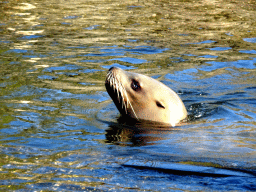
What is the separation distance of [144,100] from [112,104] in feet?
2.95

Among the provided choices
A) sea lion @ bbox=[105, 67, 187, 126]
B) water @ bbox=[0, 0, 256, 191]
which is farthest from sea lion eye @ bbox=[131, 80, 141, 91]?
water @ bbox=[0, 0, 256, 191]

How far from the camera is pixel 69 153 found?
4070mm

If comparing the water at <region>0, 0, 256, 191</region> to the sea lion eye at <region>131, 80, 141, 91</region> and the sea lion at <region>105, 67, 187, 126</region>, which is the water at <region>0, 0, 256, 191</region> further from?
the sea lion eye at <region>131, 80, 141, 91</region>

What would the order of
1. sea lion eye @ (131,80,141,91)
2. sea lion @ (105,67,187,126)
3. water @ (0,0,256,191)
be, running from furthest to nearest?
sea lion eye @ (131,80,141,91) → sea lion @ (105,67,187,126) → water @ (0,0,256,191)

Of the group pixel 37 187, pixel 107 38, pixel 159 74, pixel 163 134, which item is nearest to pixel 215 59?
pixel 159 74

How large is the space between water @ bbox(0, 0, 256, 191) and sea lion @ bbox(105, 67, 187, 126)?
0.80ft

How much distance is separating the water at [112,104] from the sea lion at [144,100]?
24cm

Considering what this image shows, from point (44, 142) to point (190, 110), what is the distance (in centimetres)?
242

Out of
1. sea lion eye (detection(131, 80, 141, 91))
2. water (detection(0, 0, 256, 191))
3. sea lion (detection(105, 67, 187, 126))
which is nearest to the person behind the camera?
water (detection(0, 0, 256, 191))

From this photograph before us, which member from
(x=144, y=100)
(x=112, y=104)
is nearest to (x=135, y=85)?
(x=144, y=100)

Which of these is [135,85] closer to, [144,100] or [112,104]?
[144,100]

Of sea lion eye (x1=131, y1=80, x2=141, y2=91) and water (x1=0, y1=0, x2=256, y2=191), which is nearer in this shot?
water (x1=0, y1=0, x2=256, y2=191)

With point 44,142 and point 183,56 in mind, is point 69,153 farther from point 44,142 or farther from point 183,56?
point 183,56

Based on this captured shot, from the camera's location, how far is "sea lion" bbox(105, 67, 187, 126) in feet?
17.6
